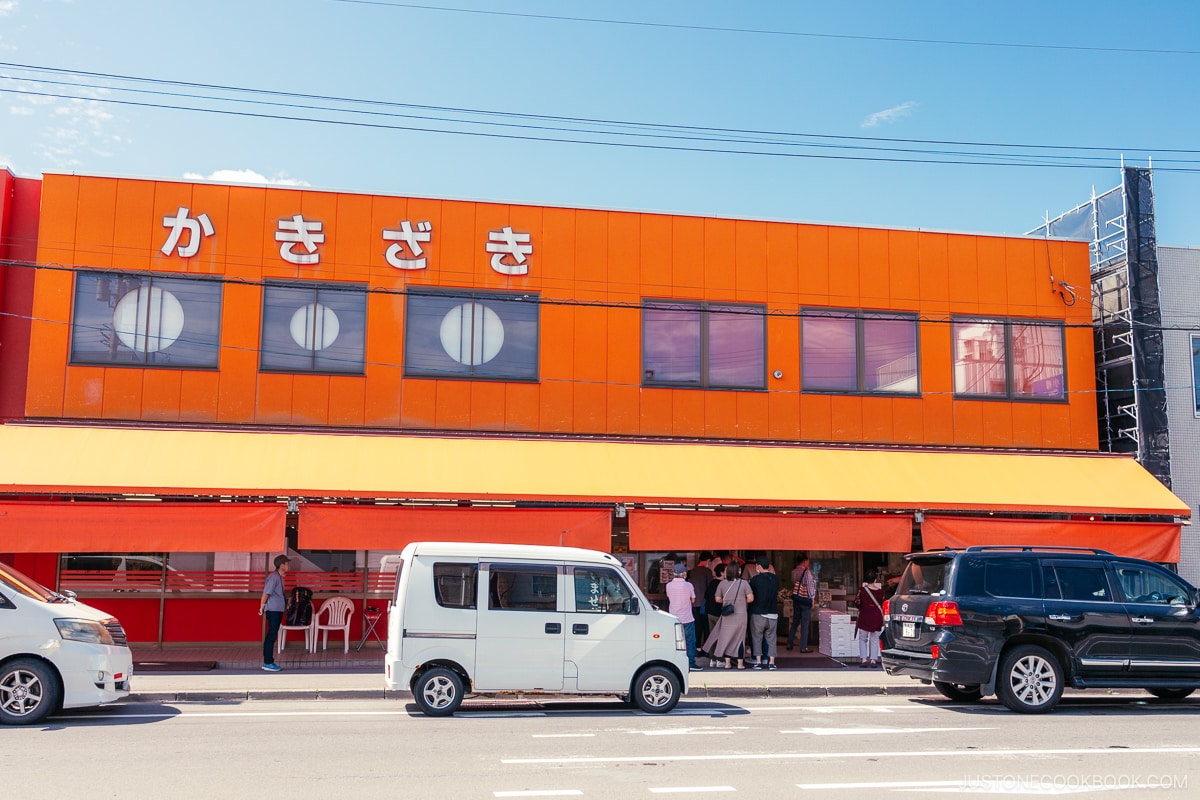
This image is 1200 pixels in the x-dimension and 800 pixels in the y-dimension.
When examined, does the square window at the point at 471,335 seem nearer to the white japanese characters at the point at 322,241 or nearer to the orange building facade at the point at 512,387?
the orange building facade at the point at 512,387

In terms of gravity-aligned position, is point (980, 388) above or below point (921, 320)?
below

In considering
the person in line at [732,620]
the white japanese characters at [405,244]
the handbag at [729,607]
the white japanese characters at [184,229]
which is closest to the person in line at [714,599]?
the person in line at [732,620]

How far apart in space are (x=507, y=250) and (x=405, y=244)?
1802 mm

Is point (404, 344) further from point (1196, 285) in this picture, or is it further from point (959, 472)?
point (1196, 285)

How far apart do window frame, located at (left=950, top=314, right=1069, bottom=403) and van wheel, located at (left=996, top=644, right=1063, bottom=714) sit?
813cm

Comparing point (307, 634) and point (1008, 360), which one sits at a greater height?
point (1008, 360)

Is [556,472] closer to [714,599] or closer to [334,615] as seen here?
[714,599]

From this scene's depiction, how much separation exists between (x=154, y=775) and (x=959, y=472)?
14357 millimetres

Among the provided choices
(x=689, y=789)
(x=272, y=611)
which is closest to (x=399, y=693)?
(x=272, y=611)

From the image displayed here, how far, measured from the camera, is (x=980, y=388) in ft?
65.3

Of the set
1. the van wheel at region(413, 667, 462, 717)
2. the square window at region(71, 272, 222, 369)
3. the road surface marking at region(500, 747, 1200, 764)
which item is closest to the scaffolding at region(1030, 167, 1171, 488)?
the road surface marking at region(500, 747, 1200, 764)

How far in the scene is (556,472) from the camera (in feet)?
55.5

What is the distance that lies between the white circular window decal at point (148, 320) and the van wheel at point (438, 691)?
8.89 m

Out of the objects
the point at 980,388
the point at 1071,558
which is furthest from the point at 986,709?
the point at 980,388
